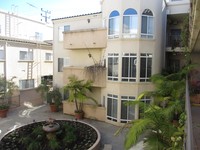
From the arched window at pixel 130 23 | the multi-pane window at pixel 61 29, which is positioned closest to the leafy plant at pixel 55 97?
the multi-pane window at pixel 61 29

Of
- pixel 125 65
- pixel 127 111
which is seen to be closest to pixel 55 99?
pixel 127 111

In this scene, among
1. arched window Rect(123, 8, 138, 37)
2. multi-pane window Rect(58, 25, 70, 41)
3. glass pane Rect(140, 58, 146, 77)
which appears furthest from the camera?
multi-pane window Rect(58, 25, 70, 41)

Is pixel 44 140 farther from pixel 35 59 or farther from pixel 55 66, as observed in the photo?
pixel 35 59

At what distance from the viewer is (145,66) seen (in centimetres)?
1591

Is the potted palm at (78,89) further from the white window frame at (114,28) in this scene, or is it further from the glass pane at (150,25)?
the glass pane at (150,25)

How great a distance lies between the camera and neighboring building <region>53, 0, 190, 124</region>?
15570mm

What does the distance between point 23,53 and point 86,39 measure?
1114 centimetres

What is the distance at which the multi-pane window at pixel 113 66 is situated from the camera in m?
16.2

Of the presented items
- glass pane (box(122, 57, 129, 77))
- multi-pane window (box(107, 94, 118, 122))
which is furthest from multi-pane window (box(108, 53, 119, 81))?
multi-pane window (box(107, 94, 118, 122))

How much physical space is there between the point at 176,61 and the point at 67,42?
36.4ft

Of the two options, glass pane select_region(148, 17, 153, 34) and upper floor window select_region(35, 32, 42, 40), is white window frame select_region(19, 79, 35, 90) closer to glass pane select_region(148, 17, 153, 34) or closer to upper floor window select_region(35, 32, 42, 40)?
upper floor window select_region(35, 32, 42, 40)

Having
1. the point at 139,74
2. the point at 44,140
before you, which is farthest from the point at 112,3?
the point at 44,140

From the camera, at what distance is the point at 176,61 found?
19.9 metres

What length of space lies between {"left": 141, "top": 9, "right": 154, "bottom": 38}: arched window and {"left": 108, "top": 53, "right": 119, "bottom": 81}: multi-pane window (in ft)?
9.06
